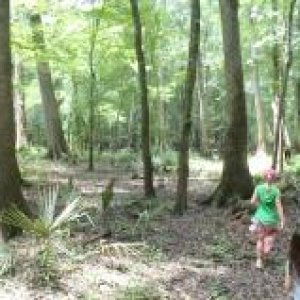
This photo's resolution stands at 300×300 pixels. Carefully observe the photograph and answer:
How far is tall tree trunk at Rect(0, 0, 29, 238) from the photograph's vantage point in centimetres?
1115

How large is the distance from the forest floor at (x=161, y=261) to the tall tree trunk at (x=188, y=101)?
0.45 m

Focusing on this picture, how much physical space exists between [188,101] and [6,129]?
441 centimetres

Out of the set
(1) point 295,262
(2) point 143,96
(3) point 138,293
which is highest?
(2) point 143,96

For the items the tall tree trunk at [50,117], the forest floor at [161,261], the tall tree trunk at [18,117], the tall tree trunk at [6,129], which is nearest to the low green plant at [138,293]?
the forest floor at [161,261]

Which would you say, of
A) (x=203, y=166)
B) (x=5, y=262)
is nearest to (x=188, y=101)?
(x=5, y=262)

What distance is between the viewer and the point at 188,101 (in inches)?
562

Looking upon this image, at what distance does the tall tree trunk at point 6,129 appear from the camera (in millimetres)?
11148

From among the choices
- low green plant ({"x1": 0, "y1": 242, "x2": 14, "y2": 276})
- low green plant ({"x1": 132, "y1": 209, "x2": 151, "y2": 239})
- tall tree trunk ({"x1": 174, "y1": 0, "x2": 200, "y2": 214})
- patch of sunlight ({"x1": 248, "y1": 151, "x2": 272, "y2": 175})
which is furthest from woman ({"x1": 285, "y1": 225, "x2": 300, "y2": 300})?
patch of sunlight ({"x1": 248, "y1": 151, "x2": 272, "y2": 175})

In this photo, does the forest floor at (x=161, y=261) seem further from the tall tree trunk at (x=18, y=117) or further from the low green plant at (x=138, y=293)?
the tall tree trunk at (x=18, y=117)

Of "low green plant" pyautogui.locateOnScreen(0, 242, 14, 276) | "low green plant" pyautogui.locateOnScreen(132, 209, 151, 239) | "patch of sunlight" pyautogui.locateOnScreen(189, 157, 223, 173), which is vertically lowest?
"patch of sunlight" pyautogui.locateOnScreen(189, 157, 223, 173)

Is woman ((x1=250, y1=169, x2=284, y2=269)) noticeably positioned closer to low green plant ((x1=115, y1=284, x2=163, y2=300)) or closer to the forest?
the forest

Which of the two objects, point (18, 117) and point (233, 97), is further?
point (18, 117)

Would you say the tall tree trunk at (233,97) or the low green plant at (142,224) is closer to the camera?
the low green plant at (142,224)

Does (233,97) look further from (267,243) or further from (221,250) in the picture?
(267,243)
